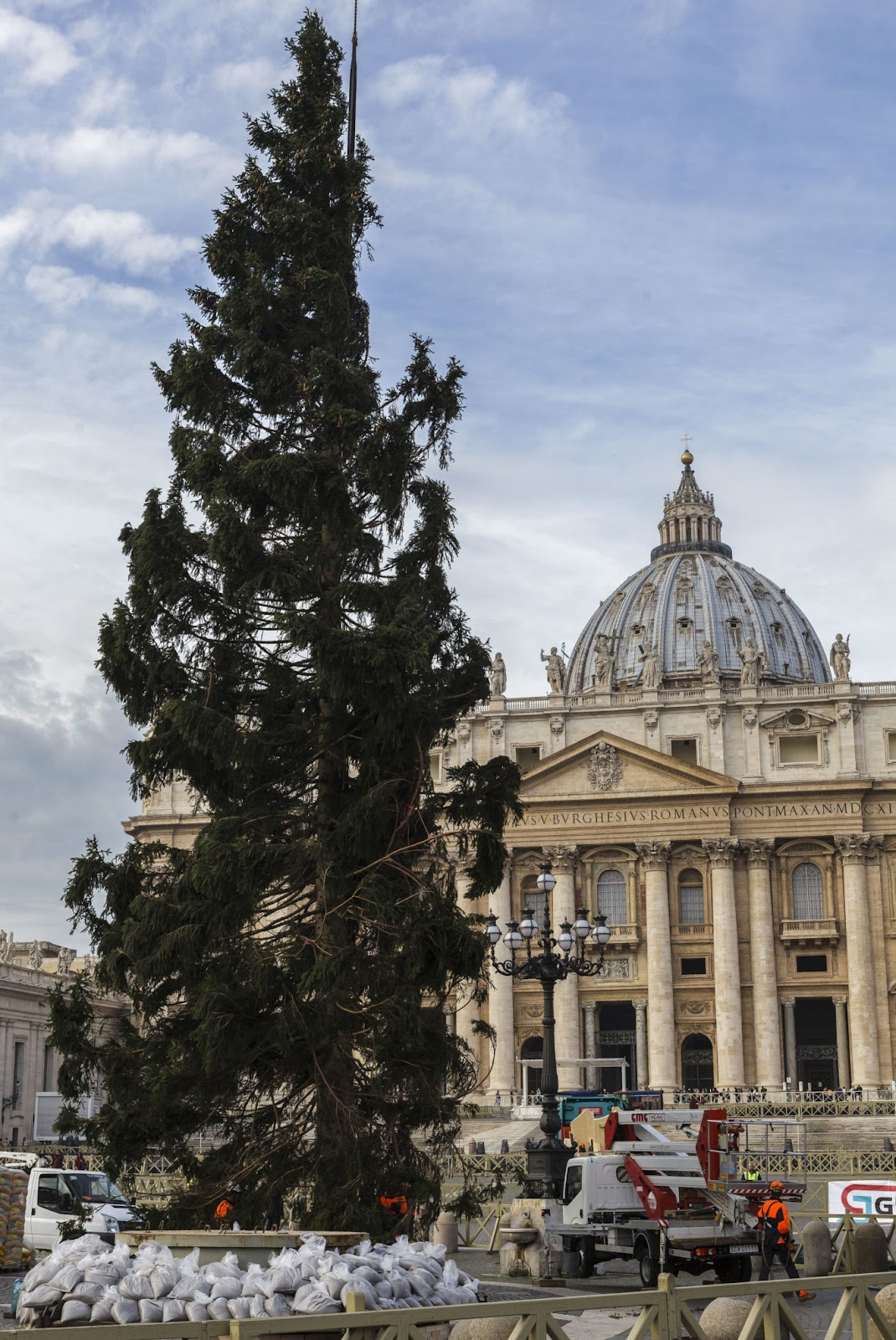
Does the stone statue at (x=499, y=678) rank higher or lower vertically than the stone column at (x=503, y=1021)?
higher

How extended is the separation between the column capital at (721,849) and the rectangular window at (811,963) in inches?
199

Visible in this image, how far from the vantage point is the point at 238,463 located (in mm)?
19078

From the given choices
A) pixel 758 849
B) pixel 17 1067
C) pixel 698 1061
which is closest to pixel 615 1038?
pixel 698 1061

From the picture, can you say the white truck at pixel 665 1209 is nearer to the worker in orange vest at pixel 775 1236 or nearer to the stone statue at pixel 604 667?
the worker in orange vest at pixel 775 1236

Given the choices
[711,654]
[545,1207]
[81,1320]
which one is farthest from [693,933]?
[81,1320]

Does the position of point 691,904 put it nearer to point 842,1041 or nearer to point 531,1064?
point 842,1041

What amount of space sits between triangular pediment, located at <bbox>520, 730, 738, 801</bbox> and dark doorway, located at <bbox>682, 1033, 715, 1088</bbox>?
A: 10857 mm

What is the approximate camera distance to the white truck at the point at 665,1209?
1986 centimetres

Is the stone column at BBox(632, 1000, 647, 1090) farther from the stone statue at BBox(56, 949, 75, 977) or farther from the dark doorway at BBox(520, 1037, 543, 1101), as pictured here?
the stone statue at BBox(56, 949, 75, 977)

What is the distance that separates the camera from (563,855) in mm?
70062

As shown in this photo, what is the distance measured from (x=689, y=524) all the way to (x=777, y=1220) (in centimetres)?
10224

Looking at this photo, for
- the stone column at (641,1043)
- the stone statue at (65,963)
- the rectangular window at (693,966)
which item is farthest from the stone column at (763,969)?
the stone statue at (65,963)

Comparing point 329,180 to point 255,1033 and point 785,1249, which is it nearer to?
point 255,1033

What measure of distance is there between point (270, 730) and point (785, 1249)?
8.79 metres
